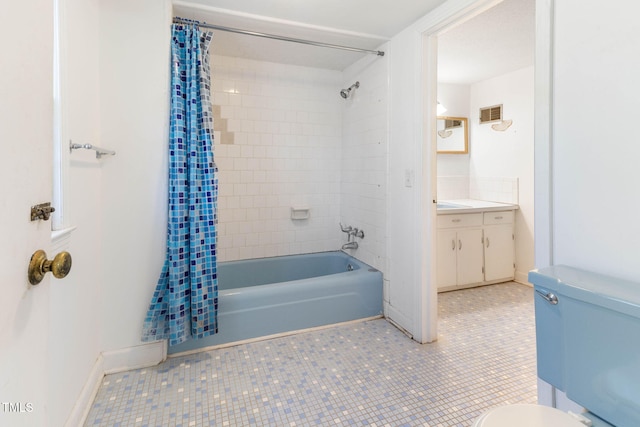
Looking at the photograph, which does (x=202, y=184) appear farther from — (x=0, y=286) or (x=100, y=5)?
(x=0, y=286)

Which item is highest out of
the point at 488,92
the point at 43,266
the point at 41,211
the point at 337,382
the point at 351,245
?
the point at 488,92

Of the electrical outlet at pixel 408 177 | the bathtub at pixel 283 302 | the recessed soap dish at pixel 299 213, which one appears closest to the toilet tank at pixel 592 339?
the electrical outlet at pixel 408 177

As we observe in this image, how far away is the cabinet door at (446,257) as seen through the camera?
3.18m

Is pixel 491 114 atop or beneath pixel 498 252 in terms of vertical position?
atop

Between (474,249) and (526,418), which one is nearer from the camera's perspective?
(526,418)

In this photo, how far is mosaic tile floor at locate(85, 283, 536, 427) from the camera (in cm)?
157

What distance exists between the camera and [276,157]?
316 centimetres

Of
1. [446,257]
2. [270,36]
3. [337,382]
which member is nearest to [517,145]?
[446,257]

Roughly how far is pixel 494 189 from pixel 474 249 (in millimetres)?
917

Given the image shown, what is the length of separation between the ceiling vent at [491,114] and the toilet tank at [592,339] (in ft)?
10.00

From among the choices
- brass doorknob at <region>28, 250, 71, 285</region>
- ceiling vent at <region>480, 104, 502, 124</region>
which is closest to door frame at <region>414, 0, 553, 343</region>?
brass doorknob at <region>28, 250, 71, 285</region>

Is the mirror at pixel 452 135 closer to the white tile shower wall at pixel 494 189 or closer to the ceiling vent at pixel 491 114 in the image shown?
the ceiling vent at pixel 491 114

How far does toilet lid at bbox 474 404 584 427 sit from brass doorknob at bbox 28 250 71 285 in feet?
3.74

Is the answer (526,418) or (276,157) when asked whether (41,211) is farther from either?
(276,157)
